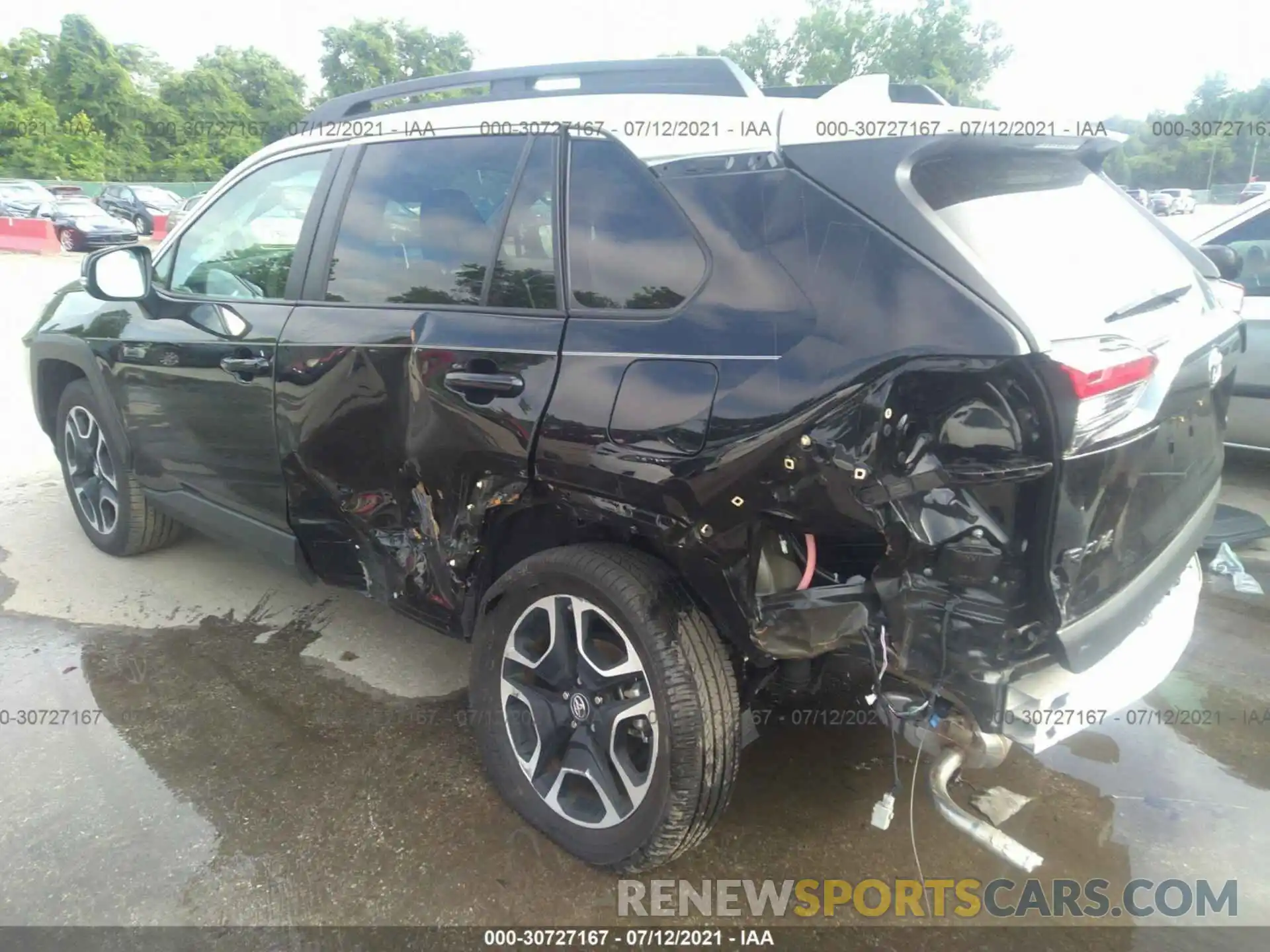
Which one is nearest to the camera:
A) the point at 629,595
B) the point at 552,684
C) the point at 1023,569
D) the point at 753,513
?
the point at 1023,569

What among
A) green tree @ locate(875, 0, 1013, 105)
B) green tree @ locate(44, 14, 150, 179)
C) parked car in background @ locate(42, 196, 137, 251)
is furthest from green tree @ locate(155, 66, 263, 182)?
green tree @ locate(875, 0, 1013, 105)

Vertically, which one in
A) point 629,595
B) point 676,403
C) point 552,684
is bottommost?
point 552,684

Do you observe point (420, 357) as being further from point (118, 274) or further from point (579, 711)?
point (118, 274)

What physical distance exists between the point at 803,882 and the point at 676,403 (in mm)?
1373

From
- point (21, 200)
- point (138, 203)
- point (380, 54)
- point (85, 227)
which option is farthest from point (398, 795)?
point (380, 54)

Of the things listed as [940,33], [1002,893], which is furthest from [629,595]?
[940,33]

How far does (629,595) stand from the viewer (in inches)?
86.3

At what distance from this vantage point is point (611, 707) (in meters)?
2.33

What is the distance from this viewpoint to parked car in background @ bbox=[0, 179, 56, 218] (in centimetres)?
2505

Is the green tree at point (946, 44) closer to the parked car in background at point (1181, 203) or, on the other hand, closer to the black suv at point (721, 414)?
the parked car in background at point (1181, 203)

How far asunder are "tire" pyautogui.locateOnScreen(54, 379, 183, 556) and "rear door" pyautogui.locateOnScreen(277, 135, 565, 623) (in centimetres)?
150

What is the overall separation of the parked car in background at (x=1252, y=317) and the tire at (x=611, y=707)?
157 inches

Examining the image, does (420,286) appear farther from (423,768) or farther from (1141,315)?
(1141,315)

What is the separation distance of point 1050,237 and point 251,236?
285cm
